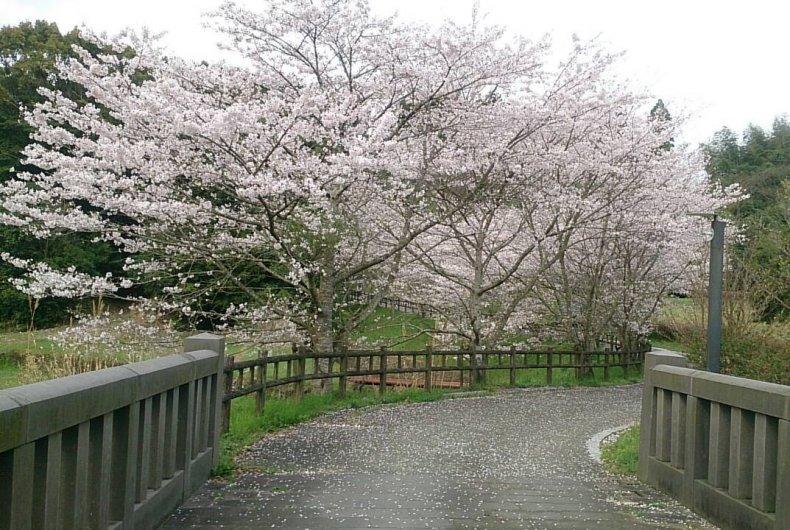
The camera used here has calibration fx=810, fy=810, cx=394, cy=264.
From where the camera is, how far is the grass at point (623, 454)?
25.8 feet

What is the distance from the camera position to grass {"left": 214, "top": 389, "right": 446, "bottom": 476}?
26.8 ft

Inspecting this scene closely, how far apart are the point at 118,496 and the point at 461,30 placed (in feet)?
41.2

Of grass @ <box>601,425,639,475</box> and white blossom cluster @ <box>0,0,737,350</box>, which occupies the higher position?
white blossom cluster @ <box>0,0,737,350</box>

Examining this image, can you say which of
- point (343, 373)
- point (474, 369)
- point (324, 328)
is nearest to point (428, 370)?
point (474, 369)

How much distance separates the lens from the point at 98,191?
13.5 m

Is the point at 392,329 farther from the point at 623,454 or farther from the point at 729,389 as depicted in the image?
the point at 729,389

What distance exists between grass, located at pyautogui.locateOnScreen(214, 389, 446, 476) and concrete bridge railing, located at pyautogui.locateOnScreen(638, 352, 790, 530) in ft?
11.8

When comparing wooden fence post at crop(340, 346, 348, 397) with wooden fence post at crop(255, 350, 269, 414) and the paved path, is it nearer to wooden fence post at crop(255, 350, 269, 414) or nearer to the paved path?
the paved path

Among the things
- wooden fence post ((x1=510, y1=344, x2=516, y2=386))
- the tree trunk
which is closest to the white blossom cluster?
the tree trunk

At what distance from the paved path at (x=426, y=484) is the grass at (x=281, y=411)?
0.64 ft

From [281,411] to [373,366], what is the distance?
5677 millimetres

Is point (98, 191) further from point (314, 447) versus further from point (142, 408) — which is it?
point (142, 408)

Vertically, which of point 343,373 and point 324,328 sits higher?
point 324,328

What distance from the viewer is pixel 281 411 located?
37.0 feet
